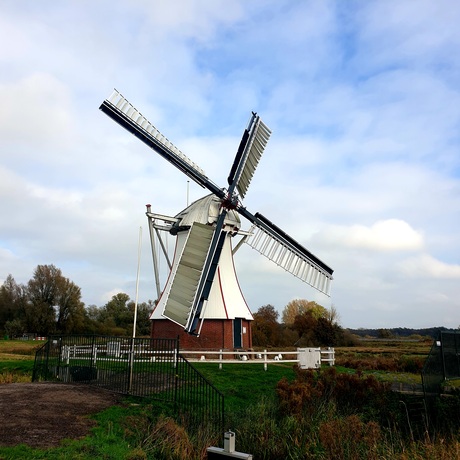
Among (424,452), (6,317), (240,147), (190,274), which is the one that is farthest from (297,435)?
(6,317)

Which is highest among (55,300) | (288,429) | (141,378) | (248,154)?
(248,154)

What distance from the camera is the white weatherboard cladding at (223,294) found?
21.7 metres

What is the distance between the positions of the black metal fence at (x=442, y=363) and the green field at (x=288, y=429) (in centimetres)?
73

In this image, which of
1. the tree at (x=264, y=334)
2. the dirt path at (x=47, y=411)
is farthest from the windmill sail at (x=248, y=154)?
the tree at (x=264, y=334)

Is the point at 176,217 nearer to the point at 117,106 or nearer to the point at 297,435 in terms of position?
the point at 117,106

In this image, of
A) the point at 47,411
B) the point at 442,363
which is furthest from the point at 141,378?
the point at 442,363

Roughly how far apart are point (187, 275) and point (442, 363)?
34.9 feet

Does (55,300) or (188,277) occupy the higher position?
(55,300)

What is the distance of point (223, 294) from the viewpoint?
72.5ft

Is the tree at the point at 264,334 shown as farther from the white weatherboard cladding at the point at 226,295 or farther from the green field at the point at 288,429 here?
the green field at the point at 288,429

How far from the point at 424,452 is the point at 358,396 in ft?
14.3

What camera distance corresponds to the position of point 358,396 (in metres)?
13.1

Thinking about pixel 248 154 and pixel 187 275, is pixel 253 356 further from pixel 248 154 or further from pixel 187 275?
pixel 248 154

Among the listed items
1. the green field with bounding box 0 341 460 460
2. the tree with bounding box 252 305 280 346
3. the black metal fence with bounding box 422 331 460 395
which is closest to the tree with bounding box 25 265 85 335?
the tree with bounding box 252 305 280 346
